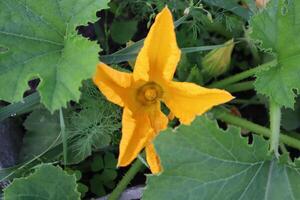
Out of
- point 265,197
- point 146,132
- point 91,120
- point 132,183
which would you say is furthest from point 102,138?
point 265,197

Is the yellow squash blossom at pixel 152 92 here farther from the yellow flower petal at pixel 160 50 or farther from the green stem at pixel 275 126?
the green stem at pixel 275 126

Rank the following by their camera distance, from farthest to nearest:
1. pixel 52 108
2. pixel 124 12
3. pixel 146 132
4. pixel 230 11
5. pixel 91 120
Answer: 1. pixel 124 12
2. pixel 230 11
3. pixel 91 120
4. pixel 146 132
5. pixel 52 108

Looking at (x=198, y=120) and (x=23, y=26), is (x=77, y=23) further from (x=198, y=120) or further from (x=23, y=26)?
(x=198, y=120)

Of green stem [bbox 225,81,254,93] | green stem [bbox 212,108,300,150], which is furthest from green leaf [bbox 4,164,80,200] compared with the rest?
green stem [bbox 225,81,254,93]

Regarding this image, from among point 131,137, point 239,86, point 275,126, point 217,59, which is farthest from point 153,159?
point 239,86

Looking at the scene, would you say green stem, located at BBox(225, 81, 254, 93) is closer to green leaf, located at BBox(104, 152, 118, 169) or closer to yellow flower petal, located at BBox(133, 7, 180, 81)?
green leaf, located at BBox(104, 152, 118, 169)

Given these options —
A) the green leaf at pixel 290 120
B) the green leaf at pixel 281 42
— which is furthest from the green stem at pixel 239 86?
the green leaf at pixel 281 42

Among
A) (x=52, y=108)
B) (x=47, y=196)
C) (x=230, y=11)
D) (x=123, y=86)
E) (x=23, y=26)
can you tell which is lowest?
(x=47, y=196)
